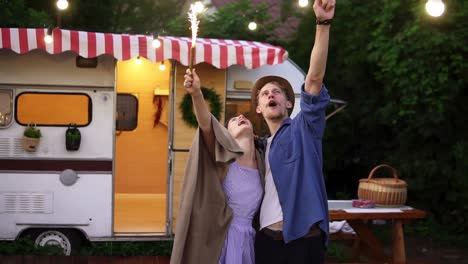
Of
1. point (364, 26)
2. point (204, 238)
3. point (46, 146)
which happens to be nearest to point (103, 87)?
point (46, 146)

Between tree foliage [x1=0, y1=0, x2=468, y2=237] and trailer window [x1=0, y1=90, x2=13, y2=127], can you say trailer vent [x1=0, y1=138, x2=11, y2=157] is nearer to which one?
trailer window [x1=0, y1=90, x2=13, y2=127]

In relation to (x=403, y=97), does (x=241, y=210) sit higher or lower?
lower

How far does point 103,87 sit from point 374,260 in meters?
3.62

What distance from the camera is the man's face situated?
3234 millimetres

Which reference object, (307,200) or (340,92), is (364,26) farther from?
(307,200)

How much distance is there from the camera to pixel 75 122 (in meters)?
8.11

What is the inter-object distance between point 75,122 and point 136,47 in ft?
3.83

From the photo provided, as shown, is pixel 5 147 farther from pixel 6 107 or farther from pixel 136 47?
pixel 136 47

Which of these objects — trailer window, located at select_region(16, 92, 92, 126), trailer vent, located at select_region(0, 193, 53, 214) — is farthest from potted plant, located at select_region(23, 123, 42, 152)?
trailer vent, located at select_region(0, 193, 53, 214)

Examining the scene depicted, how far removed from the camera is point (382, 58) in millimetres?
9938

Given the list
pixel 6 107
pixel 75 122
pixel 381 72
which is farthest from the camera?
pixel 381 72

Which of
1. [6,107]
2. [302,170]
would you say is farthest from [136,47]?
[302,170]

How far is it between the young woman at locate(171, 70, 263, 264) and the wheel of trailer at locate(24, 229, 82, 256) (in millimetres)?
5285

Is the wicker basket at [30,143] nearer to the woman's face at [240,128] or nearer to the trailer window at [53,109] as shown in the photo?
the trailer window at [53,109]
